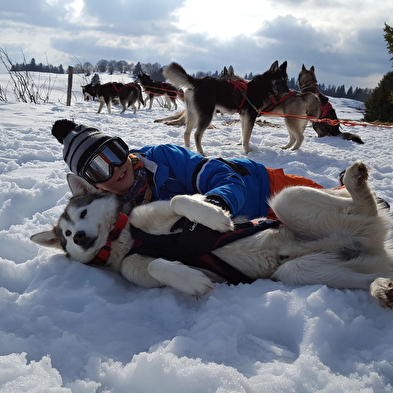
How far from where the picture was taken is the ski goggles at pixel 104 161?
2.32 meters

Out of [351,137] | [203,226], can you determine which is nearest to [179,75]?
[351,137]

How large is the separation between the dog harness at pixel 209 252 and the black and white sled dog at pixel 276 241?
23 millimetres

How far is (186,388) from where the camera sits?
1.09 m

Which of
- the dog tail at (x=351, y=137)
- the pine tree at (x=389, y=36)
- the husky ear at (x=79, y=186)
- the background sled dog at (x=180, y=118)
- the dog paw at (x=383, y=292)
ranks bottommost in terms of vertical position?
the dog paw at (x=383, y=292)

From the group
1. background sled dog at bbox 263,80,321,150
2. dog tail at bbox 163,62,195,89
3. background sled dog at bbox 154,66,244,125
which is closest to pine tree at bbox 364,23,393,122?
background sled dog at bbox 154,66,244,125

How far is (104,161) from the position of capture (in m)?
2.32

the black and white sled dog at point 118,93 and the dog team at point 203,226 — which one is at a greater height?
the black and white sled dog at point 118,93

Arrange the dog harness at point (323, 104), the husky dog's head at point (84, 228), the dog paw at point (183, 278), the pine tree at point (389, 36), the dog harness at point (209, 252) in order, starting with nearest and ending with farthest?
the dog paw at point (183, 278), the dog harness at point (209, 252), the husky dog's head at point (84, 228), the dog harness at point (323, 104), the pine tree at point (389, 36)

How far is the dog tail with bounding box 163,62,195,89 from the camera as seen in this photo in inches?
256

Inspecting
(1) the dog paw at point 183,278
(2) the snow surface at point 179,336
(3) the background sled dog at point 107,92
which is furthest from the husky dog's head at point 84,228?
(3) the background sled dog at point 107,92

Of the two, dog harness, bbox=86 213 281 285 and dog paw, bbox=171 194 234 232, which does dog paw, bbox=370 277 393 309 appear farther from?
dog paw, bbox=171 194 234 232

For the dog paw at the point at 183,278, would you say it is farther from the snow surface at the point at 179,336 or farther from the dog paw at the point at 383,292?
the dog paw at the point at 383,292

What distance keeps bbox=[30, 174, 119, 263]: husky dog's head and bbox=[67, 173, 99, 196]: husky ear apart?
0.09 meters

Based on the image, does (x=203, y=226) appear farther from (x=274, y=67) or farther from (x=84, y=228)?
(x=274, y=67)
